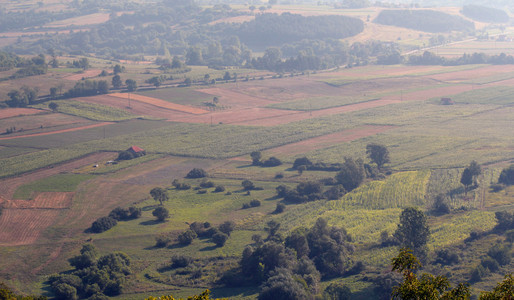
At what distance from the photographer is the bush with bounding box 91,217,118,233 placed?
72.1 m

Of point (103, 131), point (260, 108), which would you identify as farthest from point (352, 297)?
point (260, 108)

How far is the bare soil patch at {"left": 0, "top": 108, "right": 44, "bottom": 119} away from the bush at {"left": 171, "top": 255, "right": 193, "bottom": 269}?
90087 millimetres

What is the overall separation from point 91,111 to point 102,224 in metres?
79.3

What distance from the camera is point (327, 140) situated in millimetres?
119375

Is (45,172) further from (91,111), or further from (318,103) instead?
(318,103)

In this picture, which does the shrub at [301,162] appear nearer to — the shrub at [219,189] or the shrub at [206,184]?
the shrub at [206,184]

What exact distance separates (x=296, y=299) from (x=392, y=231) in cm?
2160

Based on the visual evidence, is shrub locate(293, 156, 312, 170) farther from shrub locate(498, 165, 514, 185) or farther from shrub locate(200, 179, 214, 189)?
shrub locate(498, 165, 514, 185)

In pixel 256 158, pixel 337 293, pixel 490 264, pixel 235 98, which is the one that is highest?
pixel 235 98

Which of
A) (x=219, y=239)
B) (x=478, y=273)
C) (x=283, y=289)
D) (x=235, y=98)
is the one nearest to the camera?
(x=283, y=289)

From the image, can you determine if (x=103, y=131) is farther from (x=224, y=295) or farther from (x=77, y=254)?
(x=224, y=295)

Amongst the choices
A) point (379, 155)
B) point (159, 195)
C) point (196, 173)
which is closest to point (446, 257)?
point (379, 155)

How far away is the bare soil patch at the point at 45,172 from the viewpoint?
286 ft

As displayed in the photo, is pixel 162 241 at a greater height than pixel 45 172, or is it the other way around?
pixel 45 172
